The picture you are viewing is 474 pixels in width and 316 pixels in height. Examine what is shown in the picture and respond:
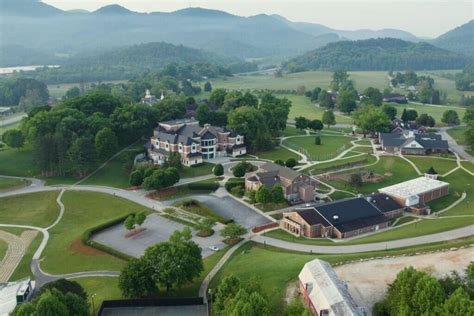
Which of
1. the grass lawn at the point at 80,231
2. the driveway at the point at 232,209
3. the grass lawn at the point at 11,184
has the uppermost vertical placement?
the grass lawn at the point at 11,184

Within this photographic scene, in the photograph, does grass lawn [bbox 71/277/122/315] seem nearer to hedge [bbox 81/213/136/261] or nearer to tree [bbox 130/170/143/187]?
hedge [bbox 81/213/136/261]

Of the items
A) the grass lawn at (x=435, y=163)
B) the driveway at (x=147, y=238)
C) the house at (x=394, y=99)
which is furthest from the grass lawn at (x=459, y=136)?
the driveway at (x=147, y=238)

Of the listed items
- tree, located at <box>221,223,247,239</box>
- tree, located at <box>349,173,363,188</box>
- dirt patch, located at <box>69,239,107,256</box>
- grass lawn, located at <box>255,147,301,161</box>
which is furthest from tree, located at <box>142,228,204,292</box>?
grass lawn, located at <box>255,147,301,161</box>

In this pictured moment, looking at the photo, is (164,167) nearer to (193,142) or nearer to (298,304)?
(193,142)

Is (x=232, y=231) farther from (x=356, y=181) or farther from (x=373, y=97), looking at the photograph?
(x=373, y=97)

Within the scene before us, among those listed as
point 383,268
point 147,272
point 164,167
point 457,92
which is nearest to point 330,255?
point 383,268

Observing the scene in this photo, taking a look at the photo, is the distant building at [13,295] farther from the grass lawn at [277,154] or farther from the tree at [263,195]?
the grass lawn at [277,154]

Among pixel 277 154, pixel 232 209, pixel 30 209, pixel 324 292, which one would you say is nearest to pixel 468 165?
pixel 277 154
